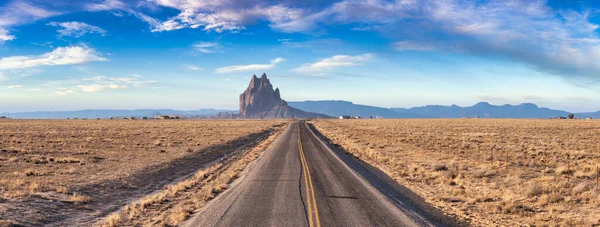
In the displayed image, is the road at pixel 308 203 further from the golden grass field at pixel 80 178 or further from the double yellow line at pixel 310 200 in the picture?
the golden grass field at pixel 80 178

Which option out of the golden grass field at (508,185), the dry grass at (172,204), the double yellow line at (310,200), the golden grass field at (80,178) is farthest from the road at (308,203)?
the golden grass field at (80,178)

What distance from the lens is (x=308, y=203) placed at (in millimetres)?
13883

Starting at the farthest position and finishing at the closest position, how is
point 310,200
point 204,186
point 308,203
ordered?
point 204,186, point 310,200, point 308,203

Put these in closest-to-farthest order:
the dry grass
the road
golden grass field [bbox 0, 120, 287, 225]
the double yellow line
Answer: the double yellow line < the road < the dry grass < golden grass field [bbox 0, 120, 287, 225]

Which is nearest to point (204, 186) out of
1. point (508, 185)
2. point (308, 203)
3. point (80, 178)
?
point (80, 178)

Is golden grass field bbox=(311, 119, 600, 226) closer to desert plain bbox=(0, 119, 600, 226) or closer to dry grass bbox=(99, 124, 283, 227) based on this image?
desert plain bbox=(0, 119, 600, 226)

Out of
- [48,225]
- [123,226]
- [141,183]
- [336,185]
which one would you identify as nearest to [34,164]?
[141,183]

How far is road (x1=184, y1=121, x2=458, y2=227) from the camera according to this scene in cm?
1173

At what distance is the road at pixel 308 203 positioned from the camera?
11727 mm

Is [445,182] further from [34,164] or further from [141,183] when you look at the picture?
[34,164]

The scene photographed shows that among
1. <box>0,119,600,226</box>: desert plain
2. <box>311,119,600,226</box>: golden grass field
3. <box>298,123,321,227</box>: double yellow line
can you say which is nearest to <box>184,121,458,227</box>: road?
<box>298,123,321,227</box>: double yellow line

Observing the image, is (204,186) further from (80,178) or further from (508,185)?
(508,185)

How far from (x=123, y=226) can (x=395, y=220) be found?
8.87m

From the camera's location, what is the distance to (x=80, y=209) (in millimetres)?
14016
